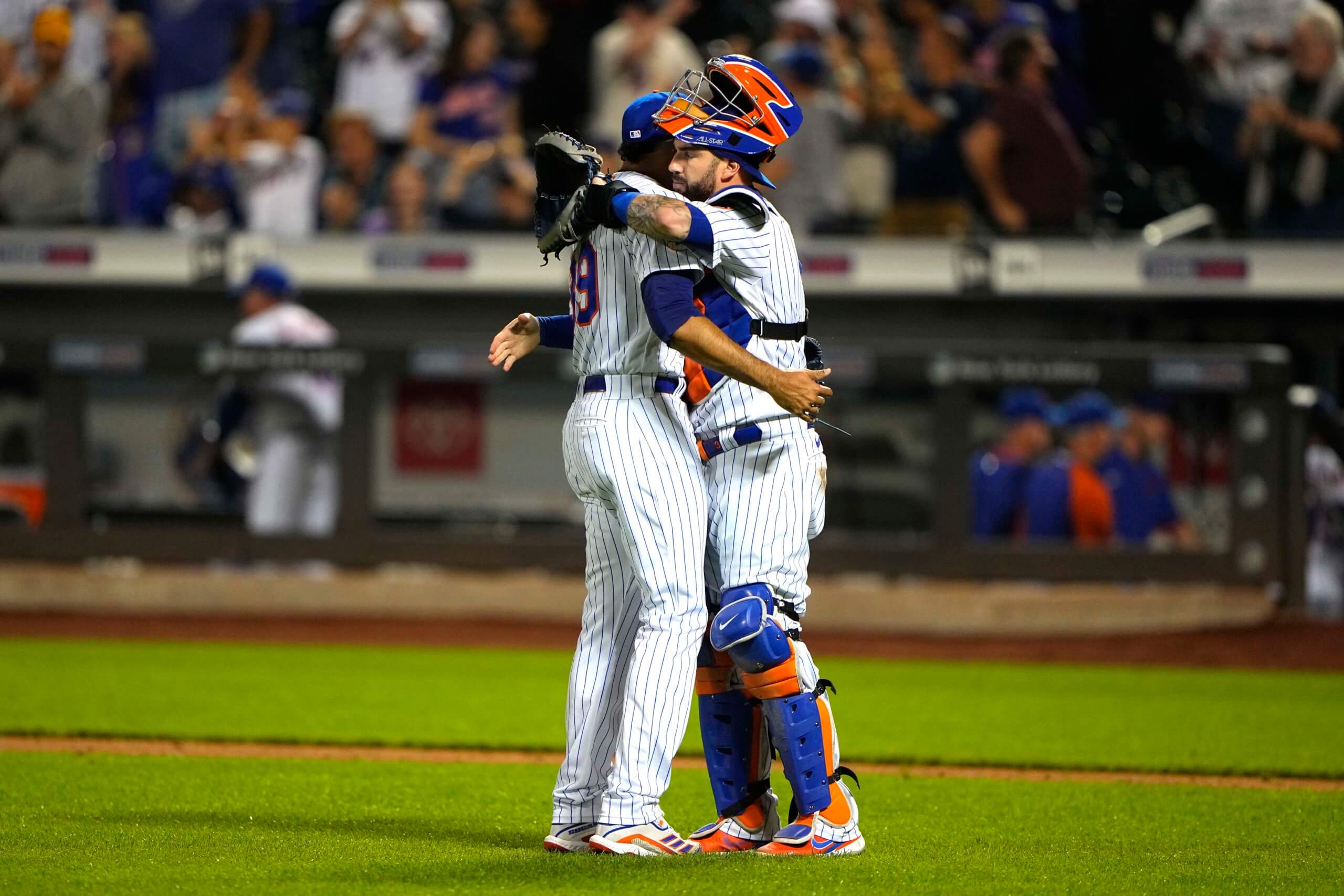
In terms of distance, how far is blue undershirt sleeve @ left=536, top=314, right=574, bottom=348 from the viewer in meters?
4.22

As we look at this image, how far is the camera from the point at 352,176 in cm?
1142

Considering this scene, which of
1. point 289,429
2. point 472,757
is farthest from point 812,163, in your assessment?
point 472,757

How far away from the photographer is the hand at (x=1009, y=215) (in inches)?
424

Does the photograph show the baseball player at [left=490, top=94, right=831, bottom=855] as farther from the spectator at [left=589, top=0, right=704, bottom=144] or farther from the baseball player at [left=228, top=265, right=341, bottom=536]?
the spectator at [left=589, top=0, right=704, bottom=144]

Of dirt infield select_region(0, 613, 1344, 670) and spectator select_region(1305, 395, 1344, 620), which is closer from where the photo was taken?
dirt infield select_region(0, 613, 1344, 670)

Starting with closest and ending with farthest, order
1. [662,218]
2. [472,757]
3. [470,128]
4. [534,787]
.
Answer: [662,218] → [534,787] → [472,757] → [470,128]

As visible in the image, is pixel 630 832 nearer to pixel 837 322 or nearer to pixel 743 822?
pixel 743 822

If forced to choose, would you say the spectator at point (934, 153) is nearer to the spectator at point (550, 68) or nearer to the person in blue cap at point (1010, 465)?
the person in blue cap at point (1010, 465)

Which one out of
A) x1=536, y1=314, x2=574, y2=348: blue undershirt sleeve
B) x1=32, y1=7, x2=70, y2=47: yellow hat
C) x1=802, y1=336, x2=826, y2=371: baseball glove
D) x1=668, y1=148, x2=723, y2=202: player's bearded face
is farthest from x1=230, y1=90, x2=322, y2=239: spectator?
x1=668, y1=148, x2=723, y2=202: player's bearded face

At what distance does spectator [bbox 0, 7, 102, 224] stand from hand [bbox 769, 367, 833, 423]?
8945 mm

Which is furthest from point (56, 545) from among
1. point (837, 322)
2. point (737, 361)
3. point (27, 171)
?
point (737, 361)

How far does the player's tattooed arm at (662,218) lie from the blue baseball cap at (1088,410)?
6.78 metres

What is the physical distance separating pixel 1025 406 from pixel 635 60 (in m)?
3.56

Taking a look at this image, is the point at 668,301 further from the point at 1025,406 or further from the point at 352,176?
the point at 352,176
